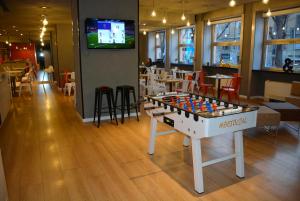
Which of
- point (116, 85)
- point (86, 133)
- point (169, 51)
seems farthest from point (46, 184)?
point (169, 51)

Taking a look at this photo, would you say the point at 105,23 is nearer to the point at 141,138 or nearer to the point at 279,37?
the point at 141,138

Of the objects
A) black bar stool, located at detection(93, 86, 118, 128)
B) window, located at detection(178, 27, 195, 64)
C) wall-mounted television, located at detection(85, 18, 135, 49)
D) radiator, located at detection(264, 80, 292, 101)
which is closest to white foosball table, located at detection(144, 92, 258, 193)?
black bar stool, located at detection(93, 86, 118, 128)

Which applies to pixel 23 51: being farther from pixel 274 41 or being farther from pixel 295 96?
pixel 295 96

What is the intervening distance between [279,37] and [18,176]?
8.17 meters

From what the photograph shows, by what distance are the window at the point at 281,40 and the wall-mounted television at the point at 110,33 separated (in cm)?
512

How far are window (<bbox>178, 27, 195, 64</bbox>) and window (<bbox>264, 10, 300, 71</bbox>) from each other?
4.45 m

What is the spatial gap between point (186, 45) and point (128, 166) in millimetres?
10342

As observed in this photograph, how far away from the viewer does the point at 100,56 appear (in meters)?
5.40

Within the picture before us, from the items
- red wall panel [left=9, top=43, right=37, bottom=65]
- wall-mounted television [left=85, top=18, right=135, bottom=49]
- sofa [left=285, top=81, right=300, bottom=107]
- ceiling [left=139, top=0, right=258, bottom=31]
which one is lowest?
sofa [left=285, top=81, right=300, bottom=107]

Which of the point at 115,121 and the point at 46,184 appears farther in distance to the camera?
the point at 115,121

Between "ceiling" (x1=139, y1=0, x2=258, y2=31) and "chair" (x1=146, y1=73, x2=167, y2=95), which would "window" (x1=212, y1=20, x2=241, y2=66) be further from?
"chair" (x1=146, y1=73, x2=167, y2=95)

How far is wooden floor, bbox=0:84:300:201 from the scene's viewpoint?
2.78m

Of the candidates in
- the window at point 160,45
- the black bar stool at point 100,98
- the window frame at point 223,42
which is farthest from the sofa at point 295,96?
the window at point 160,45

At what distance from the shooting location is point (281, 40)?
778 centimetres
